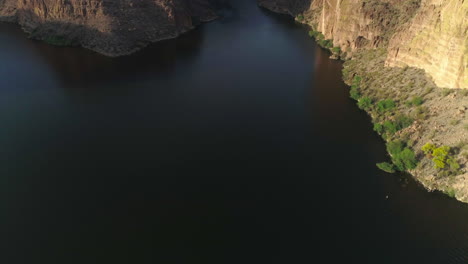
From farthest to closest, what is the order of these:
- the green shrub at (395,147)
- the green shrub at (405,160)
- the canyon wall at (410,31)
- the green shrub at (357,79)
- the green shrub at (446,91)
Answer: the green shrub at (357,79) → the canyon wall at (410,31) → the green shrub at (446,91) → the green shrub at (395,147) → the green shrub at (405,160)

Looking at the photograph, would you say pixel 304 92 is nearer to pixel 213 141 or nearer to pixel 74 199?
pixel 213 141

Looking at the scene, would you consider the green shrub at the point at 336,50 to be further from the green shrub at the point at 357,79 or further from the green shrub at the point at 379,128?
the green shrub at the point at 379,128

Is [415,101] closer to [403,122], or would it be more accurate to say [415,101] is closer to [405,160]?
[403,122]

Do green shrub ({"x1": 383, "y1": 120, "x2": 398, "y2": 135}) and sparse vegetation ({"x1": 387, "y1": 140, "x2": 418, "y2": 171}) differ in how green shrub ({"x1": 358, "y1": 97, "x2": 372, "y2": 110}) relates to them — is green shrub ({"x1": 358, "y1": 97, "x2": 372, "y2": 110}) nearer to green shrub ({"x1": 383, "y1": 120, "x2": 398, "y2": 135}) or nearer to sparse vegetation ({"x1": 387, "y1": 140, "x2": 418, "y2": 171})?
green shrub ({"x1": 383, "y1": 120, "x2": 398, "y2": 135})

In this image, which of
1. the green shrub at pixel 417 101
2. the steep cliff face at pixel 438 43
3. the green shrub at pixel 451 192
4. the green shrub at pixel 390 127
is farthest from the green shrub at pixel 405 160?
the steep cliff face at pixel 438 43

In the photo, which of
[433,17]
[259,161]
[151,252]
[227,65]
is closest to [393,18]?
[433,17]
